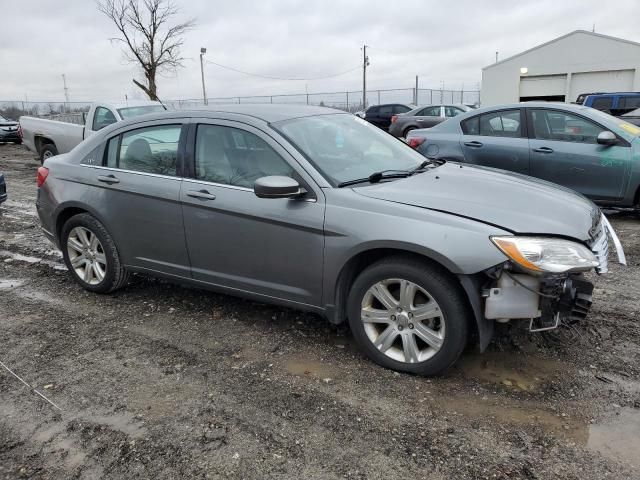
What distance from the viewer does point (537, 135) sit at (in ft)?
22.7

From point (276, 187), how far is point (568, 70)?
3055 cm

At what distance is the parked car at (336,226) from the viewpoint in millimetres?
2959

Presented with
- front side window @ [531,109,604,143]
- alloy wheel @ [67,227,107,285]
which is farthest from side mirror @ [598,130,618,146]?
alloy wheel @ [67,227,107,285]

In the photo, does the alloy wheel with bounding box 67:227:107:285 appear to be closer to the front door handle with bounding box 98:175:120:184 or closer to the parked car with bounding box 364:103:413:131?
the front door handle with bounding box 98:175:120:184

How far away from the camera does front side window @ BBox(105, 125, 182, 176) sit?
4.12 m

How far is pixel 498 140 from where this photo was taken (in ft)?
23.5

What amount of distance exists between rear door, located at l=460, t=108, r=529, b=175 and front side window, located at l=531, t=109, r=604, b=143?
0.19 metres

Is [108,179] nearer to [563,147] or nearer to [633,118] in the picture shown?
[563,147]

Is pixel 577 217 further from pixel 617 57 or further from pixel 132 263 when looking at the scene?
pixel 617 57

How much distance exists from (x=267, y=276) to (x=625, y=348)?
7.97 ft

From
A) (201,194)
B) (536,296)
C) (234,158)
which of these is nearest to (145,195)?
(201,194)

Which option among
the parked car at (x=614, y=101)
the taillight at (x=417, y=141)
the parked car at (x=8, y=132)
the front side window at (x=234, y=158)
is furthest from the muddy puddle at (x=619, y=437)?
the parked car at (x=8, y=132)

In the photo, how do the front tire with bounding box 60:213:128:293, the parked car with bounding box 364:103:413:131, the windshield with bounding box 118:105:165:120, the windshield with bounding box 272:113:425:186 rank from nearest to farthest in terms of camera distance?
the windshield with bounding box 272:113:425:186 < the front tire with bounding box 60:213:128:293 < the windshield with bounding box 118:105:165:120 < the parked car with bounding box 364:103:413:131

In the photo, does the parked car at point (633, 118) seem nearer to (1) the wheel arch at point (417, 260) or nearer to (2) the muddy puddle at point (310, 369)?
(1) the wheel arch at point (417, 260)
